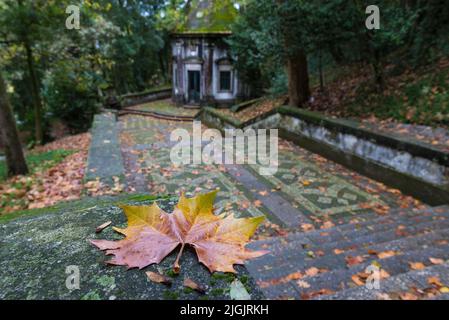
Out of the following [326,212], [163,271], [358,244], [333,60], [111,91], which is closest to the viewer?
[163,271]

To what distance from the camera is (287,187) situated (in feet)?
20.2

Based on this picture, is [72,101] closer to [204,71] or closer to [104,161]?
[204,71]

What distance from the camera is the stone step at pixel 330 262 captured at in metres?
3.15

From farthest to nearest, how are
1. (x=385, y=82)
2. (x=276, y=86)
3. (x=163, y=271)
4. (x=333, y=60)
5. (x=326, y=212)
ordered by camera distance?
(x=276, y=86) → (x=333, y=60) → (x=385, y=82) → (x=326, y=212) → (x=163, y=271)

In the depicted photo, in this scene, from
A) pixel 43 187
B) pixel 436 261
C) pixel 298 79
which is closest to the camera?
pixel 436 261

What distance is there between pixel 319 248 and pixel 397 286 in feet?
3.99

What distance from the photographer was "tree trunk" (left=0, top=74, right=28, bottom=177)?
6.73m

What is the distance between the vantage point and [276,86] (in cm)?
1390

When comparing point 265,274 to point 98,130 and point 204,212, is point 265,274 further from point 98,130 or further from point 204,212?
point 98,130

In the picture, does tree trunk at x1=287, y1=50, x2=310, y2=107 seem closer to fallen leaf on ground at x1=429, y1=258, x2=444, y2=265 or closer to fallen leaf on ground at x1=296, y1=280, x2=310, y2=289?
fallen leaf on ground at x1=429, y1=258, x2=444, y2=265

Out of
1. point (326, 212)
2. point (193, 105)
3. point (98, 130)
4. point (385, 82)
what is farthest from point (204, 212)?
point (193, 105)

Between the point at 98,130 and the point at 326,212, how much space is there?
8681 millimetres

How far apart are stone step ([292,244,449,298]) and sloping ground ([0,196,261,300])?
1.95 m

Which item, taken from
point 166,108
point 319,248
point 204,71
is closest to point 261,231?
point 319,248
